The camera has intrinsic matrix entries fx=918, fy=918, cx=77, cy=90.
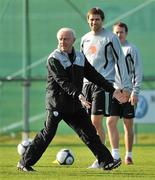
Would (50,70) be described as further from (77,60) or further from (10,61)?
(10,61)

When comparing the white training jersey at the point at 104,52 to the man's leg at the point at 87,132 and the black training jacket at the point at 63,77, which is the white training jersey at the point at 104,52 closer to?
the black training jacket at the point at 63,77

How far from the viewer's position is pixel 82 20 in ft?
68.7

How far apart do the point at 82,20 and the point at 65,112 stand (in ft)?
32.3

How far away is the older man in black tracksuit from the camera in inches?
439

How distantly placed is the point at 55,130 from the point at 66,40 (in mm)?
1126

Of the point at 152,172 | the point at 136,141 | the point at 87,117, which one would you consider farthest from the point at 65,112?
the point at 136,141

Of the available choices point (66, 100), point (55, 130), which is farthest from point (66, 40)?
point (55, 130)

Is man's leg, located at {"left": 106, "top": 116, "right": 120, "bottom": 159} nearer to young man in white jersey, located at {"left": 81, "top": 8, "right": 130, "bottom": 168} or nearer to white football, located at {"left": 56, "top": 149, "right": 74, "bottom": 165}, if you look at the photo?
young man in white jersey, located at {"left": 81, "top": 8, "right": 130, "bottom": 168}

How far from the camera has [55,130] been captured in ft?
37.2

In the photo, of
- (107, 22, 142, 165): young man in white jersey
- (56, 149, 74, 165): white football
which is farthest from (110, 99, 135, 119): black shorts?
(56, 149, 74, 165): white football

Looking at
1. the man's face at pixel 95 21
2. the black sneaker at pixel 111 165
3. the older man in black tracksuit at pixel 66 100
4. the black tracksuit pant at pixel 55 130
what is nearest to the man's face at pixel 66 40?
the older man in black tracksuit at pixel 66 100

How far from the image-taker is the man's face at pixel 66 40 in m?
11.1

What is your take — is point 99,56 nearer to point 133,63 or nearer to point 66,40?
point 133,63

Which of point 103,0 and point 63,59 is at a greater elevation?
point 103,0
